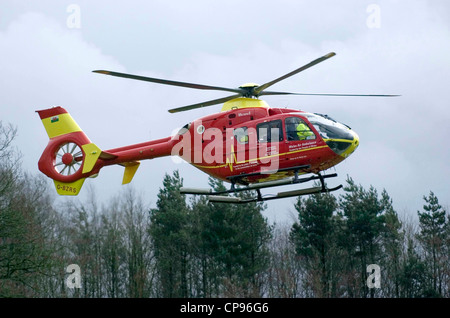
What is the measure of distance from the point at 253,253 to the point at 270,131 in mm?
25131

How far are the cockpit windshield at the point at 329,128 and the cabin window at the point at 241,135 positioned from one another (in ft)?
5.54

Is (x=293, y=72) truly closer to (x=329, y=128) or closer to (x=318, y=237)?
(x=329, y=128)

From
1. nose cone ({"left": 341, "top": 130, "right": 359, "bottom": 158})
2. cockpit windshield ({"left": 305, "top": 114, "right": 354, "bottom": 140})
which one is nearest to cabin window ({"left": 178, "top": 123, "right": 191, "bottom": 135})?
cockpit windshield ({"left": 305, "top": 114, "right": 354, "bottom": 140})

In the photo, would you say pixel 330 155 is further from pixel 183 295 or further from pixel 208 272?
pixel 183 295

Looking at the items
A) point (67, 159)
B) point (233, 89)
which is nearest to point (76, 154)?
point (67, 159)

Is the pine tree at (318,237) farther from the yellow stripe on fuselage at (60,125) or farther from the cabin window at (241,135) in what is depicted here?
the cabin window at (241,135)

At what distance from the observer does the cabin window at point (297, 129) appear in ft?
68.4

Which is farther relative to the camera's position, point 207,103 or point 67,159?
point 67,159

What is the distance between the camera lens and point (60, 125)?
24781 mm

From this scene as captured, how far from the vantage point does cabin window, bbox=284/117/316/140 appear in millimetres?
20844

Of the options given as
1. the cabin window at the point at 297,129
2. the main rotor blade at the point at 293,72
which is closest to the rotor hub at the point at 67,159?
the main rotor blade at the point at 293,72

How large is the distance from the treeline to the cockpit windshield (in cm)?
2279

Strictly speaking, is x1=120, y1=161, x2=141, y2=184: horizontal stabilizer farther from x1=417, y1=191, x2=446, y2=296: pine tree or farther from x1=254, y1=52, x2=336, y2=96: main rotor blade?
x1=417, y1=191, x2=446, y2=296: pine tree

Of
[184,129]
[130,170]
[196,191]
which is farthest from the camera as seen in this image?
[130,170]
